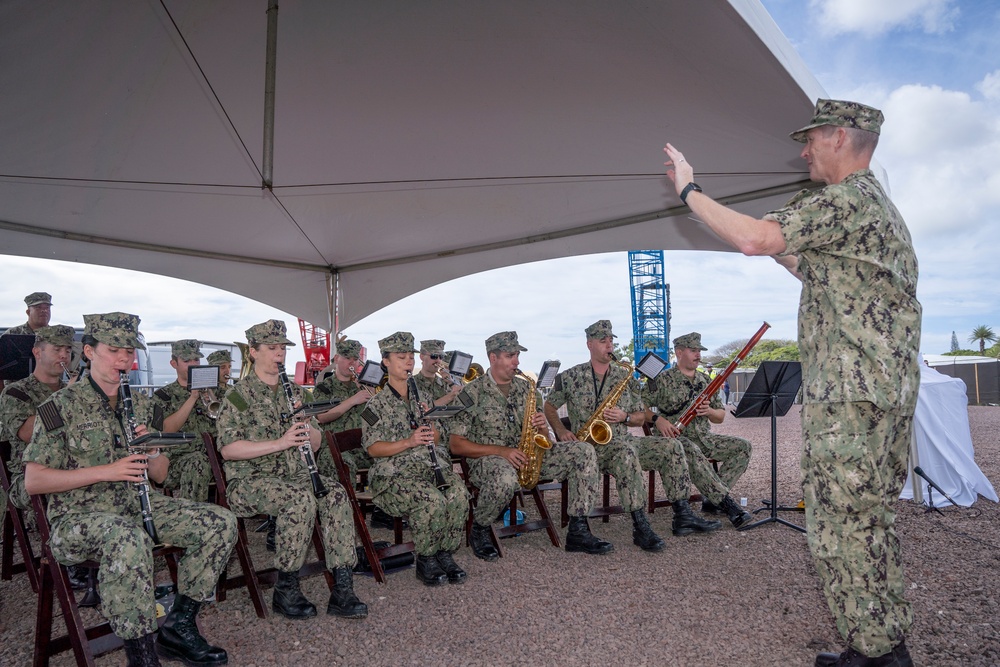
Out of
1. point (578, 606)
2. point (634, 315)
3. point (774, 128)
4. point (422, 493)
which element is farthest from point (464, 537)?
point (634, 315)

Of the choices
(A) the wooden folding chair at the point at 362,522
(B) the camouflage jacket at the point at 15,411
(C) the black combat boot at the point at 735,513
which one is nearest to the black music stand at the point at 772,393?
(C) the black combat boot at the point at 735,513

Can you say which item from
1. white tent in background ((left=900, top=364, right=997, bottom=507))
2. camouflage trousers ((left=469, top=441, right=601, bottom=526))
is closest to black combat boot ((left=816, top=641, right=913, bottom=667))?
camouflage trousers ((left=469, top=441, right=601, bottom=526))

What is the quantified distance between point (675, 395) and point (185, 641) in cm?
481

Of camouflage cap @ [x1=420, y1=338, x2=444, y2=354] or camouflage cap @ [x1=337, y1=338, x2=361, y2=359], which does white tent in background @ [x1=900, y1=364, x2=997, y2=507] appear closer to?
camouflage cap @ [x1=420, y1=338, x2=444, y2=354]

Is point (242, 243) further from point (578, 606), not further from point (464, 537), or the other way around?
point (578, 606)

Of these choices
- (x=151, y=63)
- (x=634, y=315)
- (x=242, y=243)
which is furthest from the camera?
(x=634, y=315)

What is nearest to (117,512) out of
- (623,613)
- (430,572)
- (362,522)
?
(362,522)

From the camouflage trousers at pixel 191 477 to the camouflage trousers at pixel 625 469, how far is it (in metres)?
3.32

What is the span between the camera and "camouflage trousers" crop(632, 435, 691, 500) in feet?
18.3

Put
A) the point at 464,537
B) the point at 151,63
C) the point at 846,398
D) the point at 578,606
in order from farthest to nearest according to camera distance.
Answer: the point at 464,537
the point at 151,63
the point at 578,606
the point at 846,398

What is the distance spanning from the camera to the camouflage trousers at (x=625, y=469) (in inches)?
206

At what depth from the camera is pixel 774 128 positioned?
182 inches

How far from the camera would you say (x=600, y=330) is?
6.11m

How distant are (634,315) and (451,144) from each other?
3182 cm
